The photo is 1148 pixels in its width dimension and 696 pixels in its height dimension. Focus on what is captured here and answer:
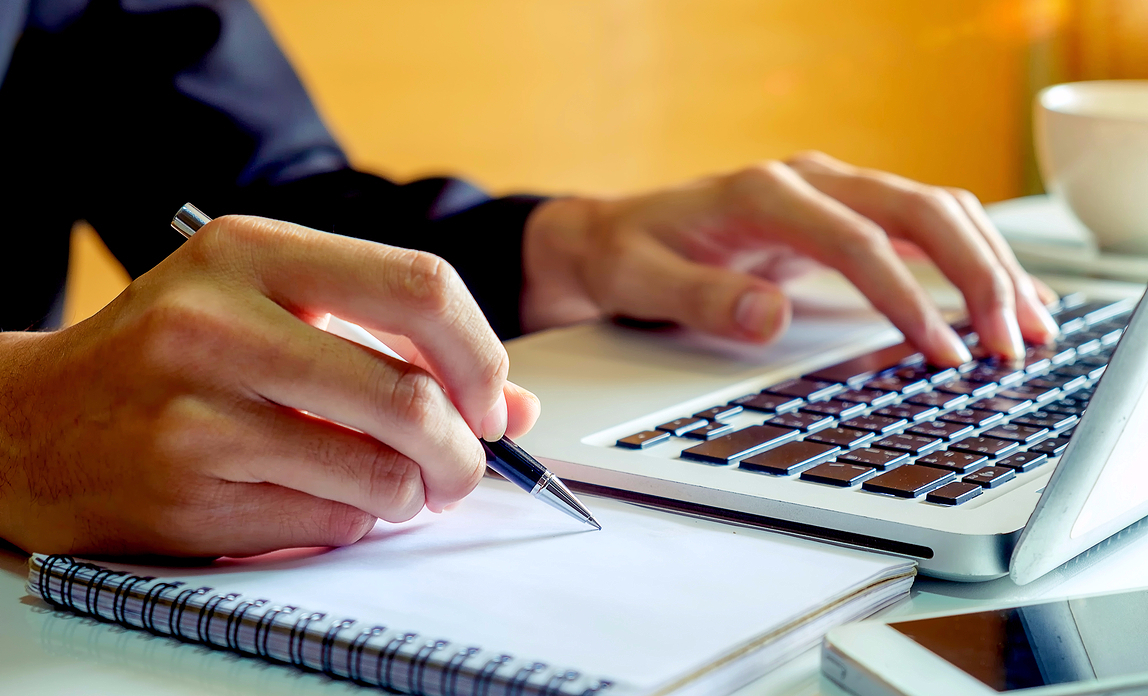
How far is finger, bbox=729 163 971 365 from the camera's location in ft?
2.06

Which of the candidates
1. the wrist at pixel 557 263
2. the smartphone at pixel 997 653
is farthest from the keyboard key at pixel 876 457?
the wrist at pixel 557 263

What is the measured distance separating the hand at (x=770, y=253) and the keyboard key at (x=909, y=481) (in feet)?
0.67

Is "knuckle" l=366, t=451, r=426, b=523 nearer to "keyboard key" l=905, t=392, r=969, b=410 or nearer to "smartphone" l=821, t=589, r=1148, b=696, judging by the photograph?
"smartphone" l=821, t=589, r=1148, b=696

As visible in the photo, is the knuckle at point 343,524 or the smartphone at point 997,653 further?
the knuckle at point 343,524

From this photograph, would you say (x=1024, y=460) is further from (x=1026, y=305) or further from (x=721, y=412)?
(x=1026, y=305)

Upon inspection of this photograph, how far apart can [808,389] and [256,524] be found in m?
0.29

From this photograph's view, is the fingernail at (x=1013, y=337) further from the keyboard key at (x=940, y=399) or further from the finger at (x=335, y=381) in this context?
the finger at (x=335, y=381)

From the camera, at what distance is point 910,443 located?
46 centimetres

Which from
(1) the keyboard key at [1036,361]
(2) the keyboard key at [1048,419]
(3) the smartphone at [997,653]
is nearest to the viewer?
(3) the smartphone at [997,653]

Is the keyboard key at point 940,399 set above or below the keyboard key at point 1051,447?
below

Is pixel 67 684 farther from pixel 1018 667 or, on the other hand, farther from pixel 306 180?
pixel 306 180

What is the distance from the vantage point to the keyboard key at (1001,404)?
1.68 feet

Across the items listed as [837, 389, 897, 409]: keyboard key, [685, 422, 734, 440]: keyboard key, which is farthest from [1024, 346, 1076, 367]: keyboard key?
[685, 422, 734, 440]: keyboard key

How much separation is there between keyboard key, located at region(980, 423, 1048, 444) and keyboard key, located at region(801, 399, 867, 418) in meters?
0.06
